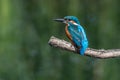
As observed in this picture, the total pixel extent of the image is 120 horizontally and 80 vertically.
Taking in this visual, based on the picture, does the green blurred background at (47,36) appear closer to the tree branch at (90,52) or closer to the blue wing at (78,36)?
the blue wing at (78,36)

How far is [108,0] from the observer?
402 cm

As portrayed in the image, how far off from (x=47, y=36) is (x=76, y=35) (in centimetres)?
172

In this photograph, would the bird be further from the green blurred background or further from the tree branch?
the green blurred background

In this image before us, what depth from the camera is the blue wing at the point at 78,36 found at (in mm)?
2234

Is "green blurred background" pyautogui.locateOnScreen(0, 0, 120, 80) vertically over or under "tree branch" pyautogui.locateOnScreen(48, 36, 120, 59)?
under

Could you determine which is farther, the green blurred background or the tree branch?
the green blurred background

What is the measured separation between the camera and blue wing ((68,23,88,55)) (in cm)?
223

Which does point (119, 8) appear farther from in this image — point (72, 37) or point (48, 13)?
point (72, 37)

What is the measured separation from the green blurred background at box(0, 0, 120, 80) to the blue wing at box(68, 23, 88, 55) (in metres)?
1.33

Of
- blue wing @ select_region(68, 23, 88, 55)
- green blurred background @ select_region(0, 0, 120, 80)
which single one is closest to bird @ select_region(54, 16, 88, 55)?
blue wing @ select_region(68, 23, 88, 55)

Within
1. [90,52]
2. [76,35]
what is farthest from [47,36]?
[90,52]

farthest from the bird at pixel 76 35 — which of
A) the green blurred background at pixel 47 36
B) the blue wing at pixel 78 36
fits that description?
the green blurred background at pixel 47 36

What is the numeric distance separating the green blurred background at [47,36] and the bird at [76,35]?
4.35ft

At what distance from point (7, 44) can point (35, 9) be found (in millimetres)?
430
